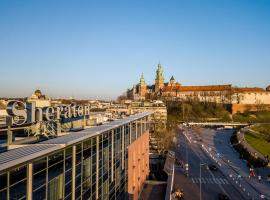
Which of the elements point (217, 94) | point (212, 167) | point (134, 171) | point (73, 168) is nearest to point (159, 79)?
point (217, 94)

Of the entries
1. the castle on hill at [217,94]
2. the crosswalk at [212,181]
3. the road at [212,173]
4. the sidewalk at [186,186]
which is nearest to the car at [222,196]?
the road at [212,173]

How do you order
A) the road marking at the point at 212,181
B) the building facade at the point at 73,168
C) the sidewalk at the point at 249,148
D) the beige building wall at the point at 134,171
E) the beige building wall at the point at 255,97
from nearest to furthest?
the building facade at the point at 73,168 < the beige building wall at the point at 134,171 < the road marking at the point at 212,181 < the sidewalk at the point at 249,148 < the beige building wall at the point at 255,97

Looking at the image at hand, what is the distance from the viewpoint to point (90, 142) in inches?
616

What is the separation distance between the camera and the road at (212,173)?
3656 centimetres

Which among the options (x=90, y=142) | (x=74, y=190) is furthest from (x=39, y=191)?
(x=90, y=142)

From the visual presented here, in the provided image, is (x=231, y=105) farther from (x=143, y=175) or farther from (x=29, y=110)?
(x=29, y=110)

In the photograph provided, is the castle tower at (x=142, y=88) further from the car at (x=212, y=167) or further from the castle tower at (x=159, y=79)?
the car at (x=212, y=167)

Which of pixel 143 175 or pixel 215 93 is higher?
pixel 215 93

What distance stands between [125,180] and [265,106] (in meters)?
144

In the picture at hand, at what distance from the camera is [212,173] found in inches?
1837

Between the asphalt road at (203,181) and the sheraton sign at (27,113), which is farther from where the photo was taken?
the asphalt road at (203,181)

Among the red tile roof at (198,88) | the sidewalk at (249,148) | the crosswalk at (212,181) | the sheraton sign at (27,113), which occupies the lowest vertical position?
the crosswalk at (212,181)

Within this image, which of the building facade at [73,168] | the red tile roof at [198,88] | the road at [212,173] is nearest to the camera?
the building facade at [73,168]

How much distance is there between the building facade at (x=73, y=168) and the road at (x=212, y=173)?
13924 mm
